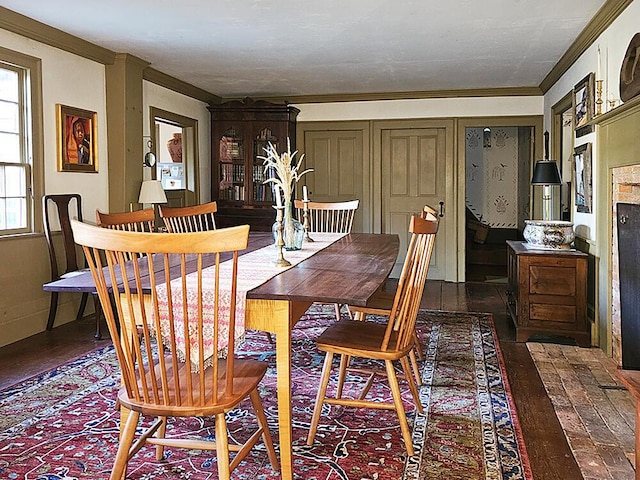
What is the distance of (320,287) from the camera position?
6.90ft

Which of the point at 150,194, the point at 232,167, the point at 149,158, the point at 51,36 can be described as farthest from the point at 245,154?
the point at 51,36

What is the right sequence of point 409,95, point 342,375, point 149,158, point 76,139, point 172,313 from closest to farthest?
point 172,313, point 342,375, point 76,139, point 149,158, point 409,95

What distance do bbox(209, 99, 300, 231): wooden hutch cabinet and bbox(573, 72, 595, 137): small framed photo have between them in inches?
130

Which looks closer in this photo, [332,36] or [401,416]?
[401,416]

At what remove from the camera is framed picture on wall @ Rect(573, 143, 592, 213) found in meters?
4.29

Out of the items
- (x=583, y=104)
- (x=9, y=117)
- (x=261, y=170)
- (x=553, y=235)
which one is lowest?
(x=553, y=235)

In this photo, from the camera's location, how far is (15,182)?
13.6ft

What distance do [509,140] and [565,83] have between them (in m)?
3.77

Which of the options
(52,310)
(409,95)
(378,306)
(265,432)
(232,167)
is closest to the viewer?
(265,432)

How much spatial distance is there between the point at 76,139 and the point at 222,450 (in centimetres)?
369

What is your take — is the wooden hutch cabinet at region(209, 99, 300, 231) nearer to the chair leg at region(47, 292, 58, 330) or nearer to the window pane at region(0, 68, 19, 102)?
the chair leg at region(47, 292, 58, 330)

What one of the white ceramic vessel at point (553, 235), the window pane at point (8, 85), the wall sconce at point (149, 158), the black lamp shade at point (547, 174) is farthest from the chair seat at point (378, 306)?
the wall sconce at point (149, 158)

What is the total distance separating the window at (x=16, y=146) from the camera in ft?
13.3

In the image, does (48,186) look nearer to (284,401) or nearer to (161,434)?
(161,434)
